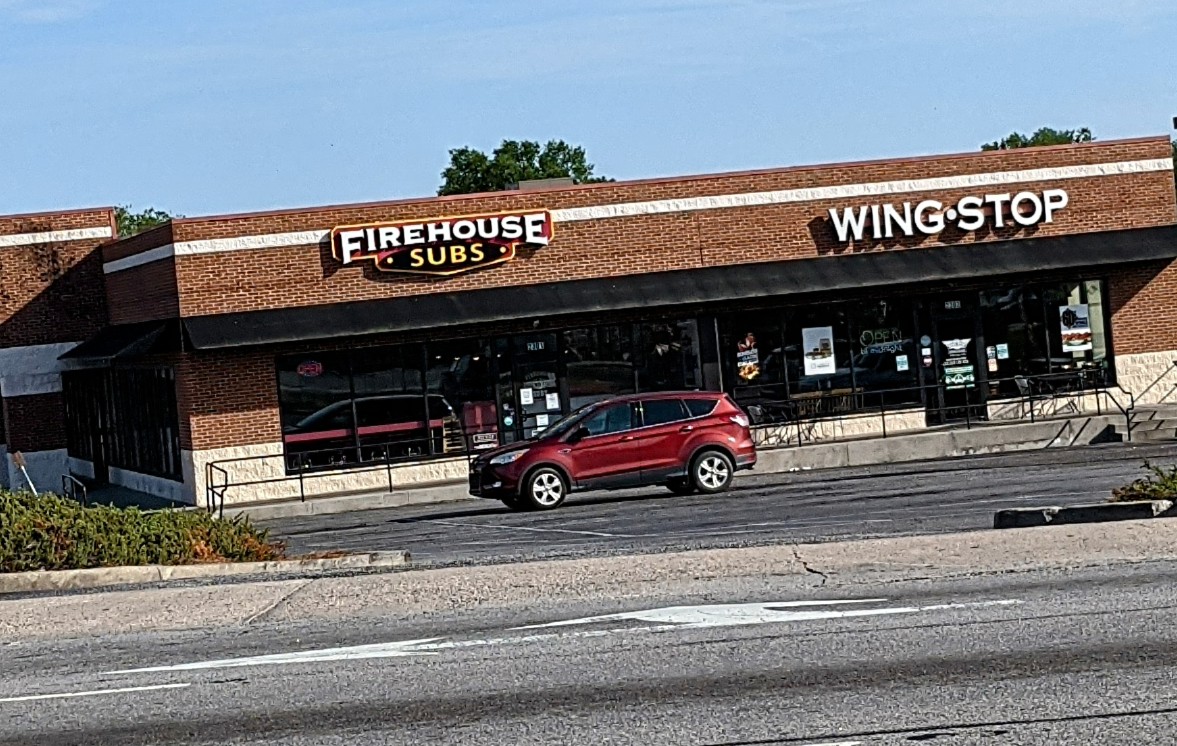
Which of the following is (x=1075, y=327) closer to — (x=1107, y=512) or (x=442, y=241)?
(x=442, y=241)

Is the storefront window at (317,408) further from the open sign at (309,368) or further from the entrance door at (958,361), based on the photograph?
the entrance door at (958,361)

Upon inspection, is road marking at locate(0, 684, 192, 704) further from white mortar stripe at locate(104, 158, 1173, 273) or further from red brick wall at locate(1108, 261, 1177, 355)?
red brick wall at locate(1108, 261, 1177, 355)

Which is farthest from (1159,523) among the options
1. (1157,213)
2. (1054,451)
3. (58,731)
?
(1157,213)

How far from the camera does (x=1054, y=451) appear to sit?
99.9 feet

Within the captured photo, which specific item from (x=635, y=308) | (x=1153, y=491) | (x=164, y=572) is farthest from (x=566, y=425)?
(x=1153, y=491)

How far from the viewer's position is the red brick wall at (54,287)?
35.9 metres

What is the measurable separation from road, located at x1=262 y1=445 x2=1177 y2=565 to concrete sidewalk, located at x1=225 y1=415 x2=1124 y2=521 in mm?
802

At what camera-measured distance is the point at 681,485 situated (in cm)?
2619

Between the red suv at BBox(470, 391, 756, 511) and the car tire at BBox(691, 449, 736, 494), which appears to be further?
the car tire at BBox(691, 449, 736, 494)

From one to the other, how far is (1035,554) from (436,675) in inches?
221

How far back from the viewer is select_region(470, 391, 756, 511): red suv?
2534 cm

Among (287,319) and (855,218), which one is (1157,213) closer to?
(855,218)

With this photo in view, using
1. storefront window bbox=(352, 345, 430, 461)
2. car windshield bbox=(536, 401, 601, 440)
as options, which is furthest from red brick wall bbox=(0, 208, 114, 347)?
car windshield bbox=(536, 401, 601, 440)

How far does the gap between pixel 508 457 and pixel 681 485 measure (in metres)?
2.87
